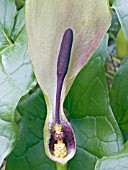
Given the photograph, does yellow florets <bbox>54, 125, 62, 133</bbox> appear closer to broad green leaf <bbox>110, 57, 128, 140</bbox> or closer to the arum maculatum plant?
the arum maculatum plant

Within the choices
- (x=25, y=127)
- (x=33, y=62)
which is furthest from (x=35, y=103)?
(x=33, y=62)

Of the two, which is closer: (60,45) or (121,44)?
(60,45)

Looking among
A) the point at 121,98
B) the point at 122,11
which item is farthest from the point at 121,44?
the point at 122,11

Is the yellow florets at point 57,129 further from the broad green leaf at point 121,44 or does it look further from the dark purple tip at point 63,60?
the broad green leaf at point 121,44

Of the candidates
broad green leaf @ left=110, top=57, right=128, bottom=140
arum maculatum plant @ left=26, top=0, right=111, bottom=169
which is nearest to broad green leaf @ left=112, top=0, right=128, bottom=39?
arum maculatum plant @ left=26, top=0, right=111, bottom=169

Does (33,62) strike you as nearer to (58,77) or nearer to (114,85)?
(58,77)

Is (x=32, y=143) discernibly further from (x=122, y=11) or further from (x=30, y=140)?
(x=122, y=11)

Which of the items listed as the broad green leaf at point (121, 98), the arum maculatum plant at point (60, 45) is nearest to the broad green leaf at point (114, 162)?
the arum maculatum plant at point (60, 45)
